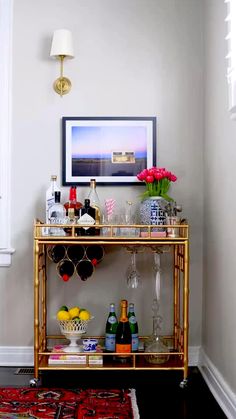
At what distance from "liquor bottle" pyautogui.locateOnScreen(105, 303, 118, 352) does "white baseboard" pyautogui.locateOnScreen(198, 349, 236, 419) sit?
1.61ft

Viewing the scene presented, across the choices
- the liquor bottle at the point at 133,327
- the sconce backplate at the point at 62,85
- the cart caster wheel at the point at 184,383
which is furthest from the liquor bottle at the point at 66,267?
the sconce backplate at the point at 62,85

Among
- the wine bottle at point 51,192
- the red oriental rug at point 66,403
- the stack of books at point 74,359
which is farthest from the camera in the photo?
the wine bottle at point 51,192

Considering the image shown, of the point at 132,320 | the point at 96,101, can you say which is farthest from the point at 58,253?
the point at 96,101

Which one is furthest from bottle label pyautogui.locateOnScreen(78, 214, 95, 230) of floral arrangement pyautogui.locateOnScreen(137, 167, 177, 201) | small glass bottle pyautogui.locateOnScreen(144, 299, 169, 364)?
small glass bottle pyautogui.locateOnScreen(144, 299, 169, 364)

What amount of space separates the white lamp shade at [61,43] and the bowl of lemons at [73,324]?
4.52 ft

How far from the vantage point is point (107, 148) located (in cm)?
356

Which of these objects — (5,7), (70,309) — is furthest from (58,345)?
(5,7)

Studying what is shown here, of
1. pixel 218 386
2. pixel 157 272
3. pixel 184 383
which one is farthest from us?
pixel 157 272

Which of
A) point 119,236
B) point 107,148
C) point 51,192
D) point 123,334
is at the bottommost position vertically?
point 123,334

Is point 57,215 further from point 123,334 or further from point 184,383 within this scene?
point 184,383

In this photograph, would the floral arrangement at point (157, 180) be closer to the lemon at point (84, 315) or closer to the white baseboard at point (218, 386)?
the lemon at point (84, 315)

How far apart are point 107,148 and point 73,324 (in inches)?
38.6

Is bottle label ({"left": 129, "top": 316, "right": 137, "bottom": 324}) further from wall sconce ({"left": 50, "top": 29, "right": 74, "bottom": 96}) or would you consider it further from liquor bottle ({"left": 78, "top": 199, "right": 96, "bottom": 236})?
wall sconce ({"left": 50, "top": 29, "right": 74, "bottom": 96})

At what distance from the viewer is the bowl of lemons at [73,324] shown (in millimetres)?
3301
